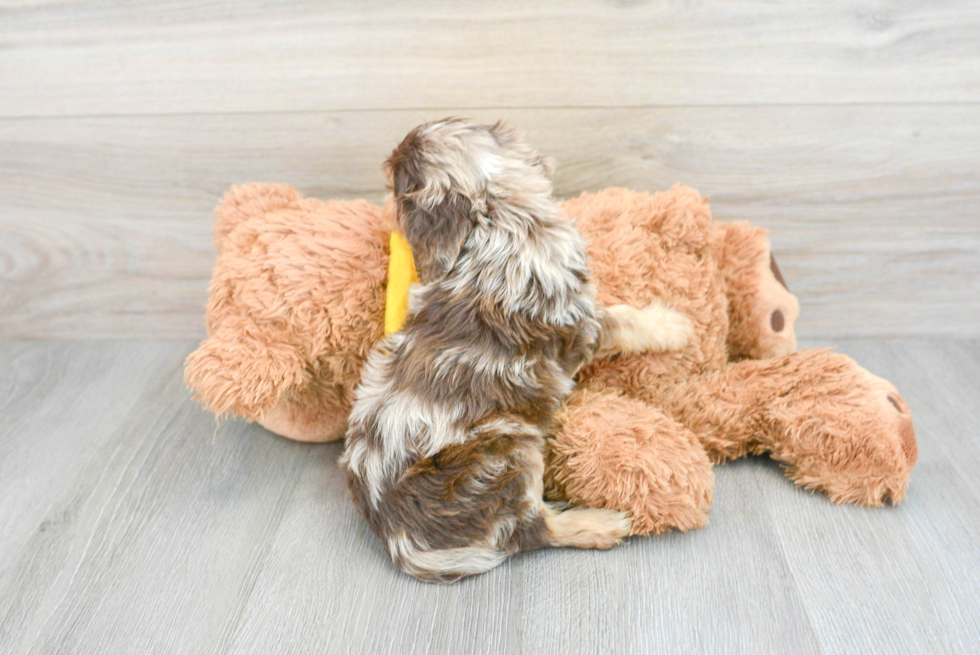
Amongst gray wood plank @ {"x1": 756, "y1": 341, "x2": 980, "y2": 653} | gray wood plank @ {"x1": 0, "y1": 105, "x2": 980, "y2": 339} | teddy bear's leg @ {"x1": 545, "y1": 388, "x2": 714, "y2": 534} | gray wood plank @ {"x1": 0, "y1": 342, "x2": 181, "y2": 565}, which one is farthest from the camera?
gray wood plank @ {"x1": 0, "y1": 105, "x2": 980, "y2": 339}

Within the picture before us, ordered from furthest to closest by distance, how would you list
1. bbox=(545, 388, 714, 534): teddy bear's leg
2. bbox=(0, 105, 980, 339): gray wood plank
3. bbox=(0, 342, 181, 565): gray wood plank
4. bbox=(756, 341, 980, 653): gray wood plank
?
bbox=(0, 105, 980, 339): gray wood plank, bbox=(0, 342, 181, 565): gray wood plank, bbox=(545, 388, 714, 534): teddy bear's leg, bbox=(756, 341, 980, 653): gray wood plank

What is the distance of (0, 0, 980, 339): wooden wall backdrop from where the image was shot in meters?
1.54

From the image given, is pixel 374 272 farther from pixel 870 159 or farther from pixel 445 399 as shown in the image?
pixel 870 159

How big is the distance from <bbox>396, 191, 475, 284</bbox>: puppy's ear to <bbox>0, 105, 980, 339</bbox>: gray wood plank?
579mm

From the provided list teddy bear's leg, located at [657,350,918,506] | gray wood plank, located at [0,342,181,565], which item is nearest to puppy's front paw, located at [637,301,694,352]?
teddy bear's leg, located at [657,350,918,506]

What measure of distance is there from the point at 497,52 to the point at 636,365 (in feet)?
2.48

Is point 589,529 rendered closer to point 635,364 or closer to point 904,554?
point 635,364

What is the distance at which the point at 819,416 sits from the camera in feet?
4.39

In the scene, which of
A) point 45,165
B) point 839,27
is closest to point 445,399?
point 839,27

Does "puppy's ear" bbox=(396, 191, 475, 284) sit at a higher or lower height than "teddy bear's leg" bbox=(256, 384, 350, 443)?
higher

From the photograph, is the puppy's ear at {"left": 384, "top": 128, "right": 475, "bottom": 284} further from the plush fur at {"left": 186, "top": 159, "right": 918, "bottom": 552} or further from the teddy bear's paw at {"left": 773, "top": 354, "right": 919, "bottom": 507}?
the teddy bear's paw at {"left": 773, "top": 354, "right": 919, "bottom": 507}

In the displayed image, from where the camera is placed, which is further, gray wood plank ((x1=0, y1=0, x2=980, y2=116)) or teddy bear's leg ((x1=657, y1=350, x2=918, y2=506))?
gray wood plank ((x1=0, y1=0, x2=980, y2=116))

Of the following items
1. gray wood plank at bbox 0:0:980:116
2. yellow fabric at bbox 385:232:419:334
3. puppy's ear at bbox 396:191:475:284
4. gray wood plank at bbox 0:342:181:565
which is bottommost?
gray wood plank at bbox 0:342:181:565

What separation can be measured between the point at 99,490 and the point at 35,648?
385mm
